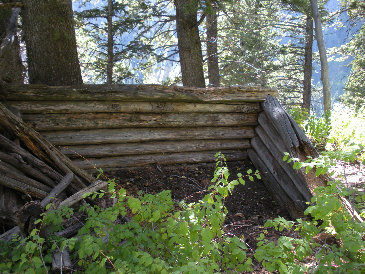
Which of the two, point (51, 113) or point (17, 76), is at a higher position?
point (17, 76)

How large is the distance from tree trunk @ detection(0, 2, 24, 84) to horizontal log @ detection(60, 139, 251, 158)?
1.46 meters

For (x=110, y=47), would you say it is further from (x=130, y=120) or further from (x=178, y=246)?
(x=178, y=246)

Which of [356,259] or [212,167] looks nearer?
[356,259]

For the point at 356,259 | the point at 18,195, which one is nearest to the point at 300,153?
the point at 356,259

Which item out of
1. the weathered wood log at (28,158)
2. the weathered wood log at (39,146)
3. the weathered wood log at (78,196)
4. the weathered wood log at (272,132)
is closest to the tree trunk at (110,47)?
the weathered wood log at (272,132)

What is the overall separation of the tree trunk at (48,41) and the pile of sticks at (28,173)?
160cm

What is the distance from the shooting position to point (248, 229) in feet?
11.9

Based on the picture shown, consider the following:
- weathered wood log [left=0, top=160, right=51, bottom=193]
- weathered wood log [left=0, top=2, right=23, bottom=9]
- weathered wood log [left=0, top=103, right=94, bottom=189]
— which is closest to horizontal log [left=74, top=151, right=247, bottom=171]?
weathered wood log [left=0, top=103, right=94, bottom=189]

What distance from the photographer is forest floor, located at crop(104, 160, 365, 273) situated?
12.8 feet

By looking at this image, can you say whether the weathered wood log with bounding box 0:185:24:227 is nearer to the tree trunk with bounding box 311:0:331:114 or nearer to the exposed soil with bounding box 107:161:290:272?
the exposed soil with bounding box 107:161:290:272

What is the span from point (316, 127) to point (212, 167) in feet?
9.65

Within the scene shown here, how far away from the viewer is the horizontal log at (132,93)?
3.71 meters

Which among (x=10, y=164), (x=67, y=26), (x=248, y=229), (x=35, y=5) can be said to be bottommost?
(x=248, y=229)

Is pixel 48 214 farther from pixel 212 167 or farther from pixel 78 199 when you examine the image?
pixel 212 167
